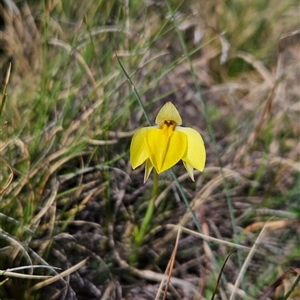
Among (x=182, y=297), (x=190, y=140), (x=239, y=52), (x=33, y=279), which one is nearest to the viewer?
(x=190, y=140)

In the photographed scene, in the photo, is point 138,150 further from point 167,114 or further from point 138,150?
point 167,114

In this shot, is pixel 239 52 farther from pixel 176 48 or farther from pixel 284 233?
pixel 284 233

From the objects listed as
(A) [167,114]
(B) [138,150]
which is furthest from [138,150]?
(A) [167,114]

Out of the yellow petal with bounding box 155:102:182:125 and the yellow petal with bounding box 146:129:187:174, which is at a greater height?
the yellow petal with bounding box 155:102:182:125

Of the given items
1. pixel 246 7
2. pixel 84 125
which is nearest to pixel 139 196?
pixel 84 125

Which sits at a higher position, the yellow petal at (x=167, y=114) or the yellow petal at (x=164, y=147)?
the yellow petal at (x=167, y=114)
